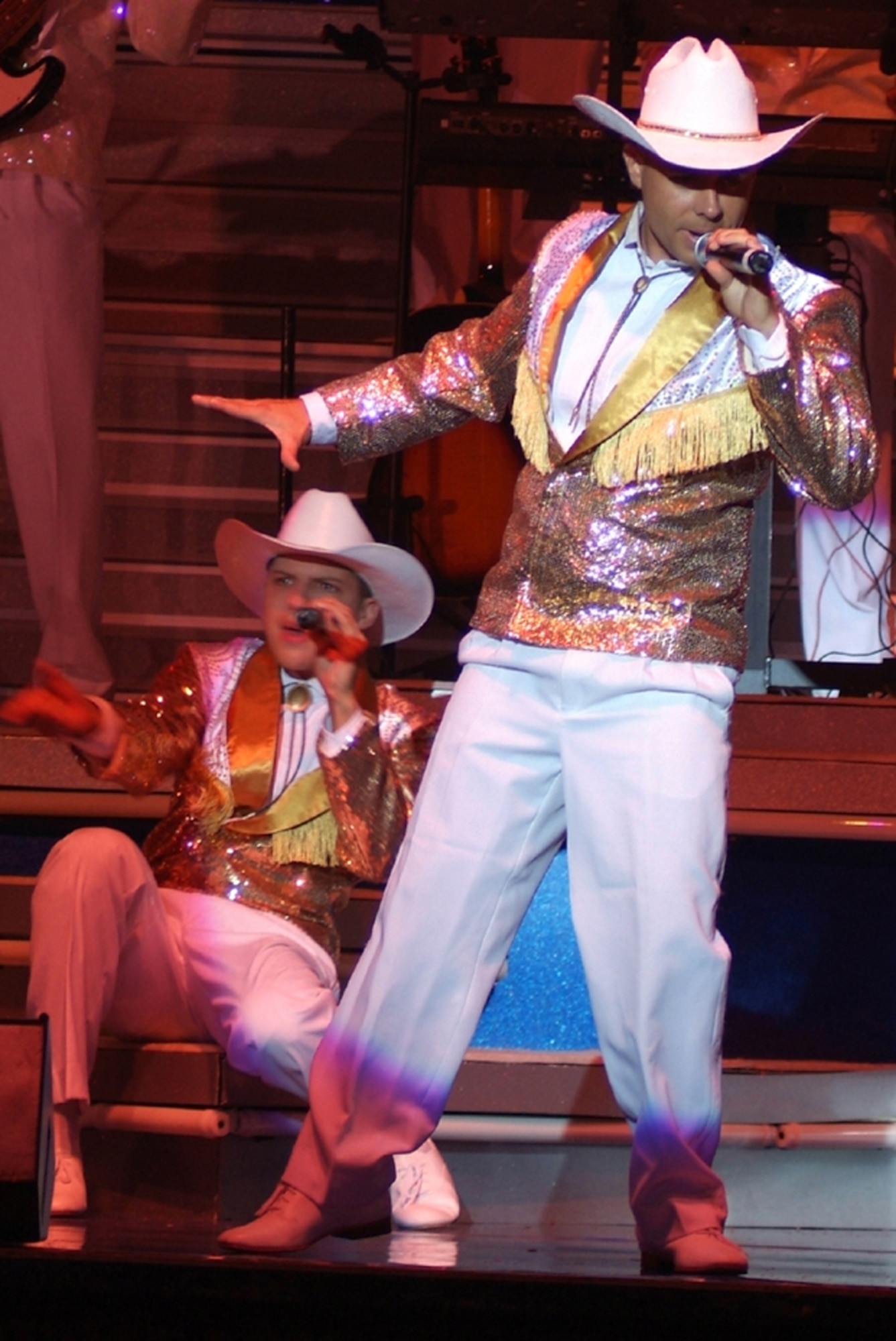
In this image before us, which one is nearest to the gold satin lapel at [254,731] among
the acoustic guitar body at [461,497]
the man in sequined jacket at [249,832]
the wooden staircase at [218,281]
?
the man in sequined jacket at [249,832]

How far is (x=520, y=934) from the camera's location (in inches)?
141

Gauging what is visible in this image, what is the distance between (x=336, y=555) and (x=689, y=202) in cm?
123

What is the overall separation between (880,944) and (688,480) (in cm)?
137

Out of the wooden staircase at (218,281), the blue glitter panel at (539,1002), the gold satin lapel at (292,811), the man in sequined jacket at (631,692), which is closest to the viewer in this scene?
the man in sequined jacket at (631,692)

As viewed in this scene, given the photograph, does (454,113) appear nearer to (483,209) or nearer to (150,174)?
(483,209)

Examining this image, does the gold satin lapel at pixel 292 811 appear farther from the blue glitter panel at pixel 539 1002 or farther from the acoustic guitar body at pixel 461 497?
the acoustic guitar body at pixel 461 497

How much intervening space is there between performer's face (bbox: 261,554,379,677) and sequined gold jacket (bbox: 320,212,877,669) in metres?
0.87

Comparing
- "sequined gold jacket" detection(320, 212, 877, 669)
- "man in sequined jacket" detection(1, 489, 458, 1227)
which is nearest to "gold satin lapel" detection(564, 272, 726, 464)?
"sequined gold jacket" detection(320, 212, 877, 669)

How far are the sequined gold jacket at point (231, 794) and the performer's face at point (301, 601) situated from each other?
0.38 ft

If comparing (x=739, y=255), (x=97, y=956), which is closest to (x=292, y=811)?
(x=97, y=956)

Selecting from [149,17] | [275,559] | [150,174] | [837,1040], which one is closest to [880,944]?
[837,1040]

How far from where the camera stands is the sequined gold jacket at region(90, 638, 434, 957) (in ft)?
10.9

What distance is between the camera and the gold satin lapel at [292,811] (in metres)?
3.44

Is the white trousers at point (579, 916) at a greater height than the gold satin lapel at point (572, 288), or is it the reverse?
the gold satin lapel at point (572, 288)
